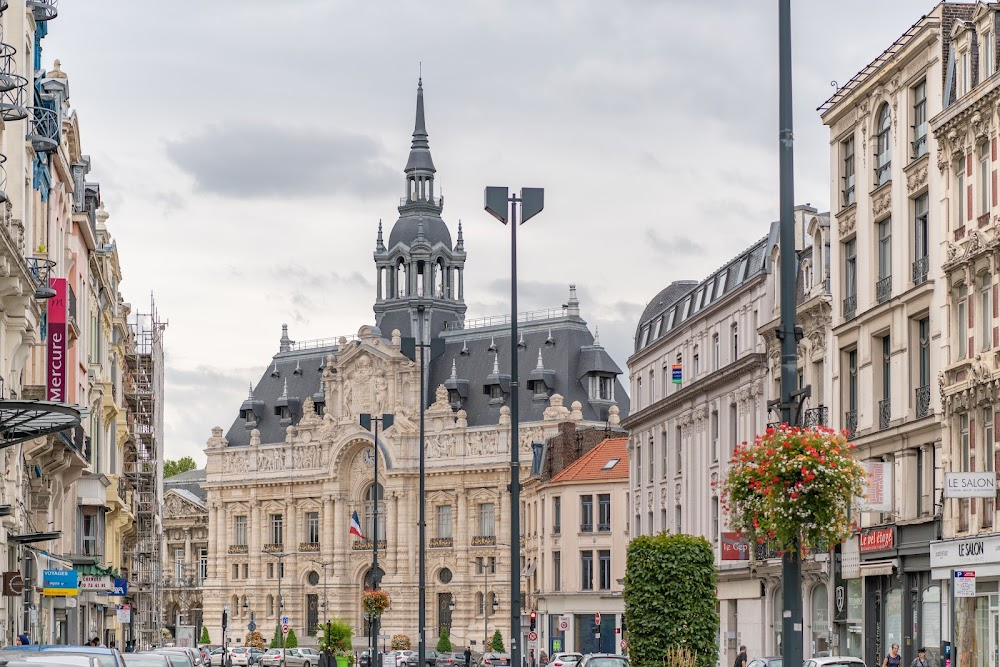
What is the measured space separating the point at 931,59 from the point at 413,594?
9601cm

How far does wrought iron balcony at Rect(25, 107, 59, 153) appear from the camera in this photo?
38.1m

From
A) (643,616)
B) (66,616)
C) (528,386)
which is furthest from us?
(528,386)

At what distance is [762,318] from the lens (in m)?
58.2

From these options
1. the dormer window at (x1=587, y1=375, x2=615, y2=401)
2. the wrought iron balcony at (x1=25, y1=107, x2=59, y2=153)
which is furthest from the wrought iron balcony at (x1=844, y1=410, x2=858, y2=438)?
the dormer window at (x1=587, y1=375, x2=615, y2=401)

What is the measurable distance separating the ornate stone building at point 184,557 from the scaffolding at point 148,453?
58368mm

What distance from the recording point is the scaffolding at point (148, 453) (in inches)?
3452

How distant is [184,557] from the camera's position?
159625mm

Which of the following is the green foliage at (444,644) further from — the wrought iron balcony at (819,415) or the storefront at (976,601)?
the storefront at (976,601)

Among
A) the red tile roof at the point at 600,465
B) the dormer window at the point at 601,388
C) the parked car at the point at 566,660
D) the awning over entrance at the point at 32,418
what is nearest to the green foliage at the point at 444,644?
the dormer window at the point at 601,388

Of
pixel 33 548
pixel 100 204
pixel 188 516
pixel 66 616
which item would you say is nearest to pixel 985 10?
pixel 33 548

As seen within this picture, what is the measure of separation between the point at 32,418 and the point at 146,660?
211 inches

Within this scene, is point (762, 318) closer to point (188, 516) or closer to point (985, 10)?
point (985, 10)

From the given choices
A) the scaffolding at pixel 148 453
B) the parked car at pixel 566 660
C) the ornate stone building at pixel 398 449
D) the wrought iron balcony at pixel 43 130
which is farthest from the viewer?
the ornate stone building at pixel 398 449

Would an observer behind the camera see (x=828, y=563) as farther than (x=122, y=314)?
No
